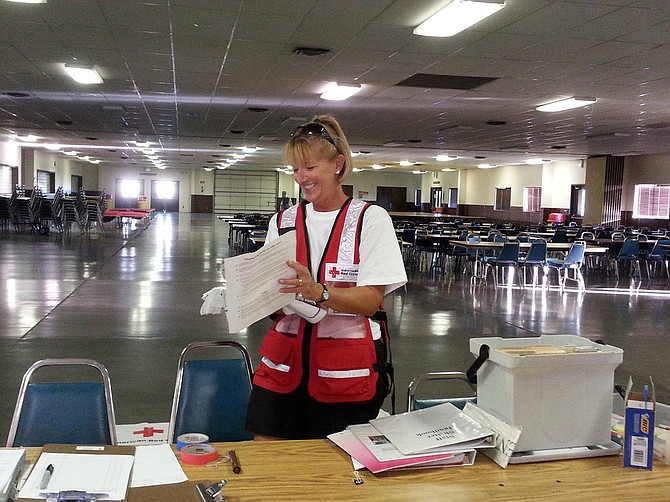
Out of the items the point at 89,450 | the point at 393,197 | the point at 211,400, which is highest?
A: the point at 393,197

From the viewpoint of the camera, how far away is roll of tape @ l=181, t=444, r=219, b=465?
1772 millimetres

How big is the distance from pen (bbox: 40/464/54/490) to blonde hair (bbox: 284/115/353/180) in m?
1.06

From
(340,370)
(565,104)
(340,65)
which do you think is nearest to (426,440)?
(340,370)

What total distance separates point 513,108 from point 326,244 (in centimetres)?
995

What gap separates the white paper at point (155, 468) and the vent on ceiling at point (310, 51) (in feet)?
19.9

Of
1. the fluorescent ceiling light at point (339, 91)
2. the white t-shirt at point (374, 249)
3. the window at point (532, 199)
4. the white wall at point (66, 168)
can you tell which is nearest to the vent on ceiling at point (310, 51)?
the fluorescent ceiling light at point (339, 91)

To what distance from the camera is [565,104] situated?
1069cm

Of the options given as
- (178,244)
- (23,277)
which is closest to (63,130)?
(178,244)

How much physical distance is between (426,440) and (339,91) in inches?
340

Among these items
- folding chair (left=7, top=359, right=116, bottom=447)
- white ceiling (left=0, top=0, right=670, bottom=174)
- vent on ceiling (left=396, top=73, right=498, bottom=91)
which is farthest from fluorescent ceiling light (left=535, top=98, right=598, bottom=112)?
folding chair (left=7, top=359, right=116, bottom=447)

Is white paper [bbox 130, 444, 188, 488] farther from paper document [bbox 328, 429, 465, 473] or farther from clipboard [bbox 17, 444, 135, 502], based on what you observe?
paper document [bbox 328, 429, 465, 473]

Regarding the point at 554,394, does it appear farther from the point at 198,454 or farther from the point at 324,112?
the point at 324,112

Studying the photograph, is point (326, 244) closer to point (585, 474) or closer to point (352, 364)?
point (352, 364)

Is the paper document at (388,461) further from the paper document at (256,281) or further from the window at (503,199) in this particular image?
the window at (503,199)
